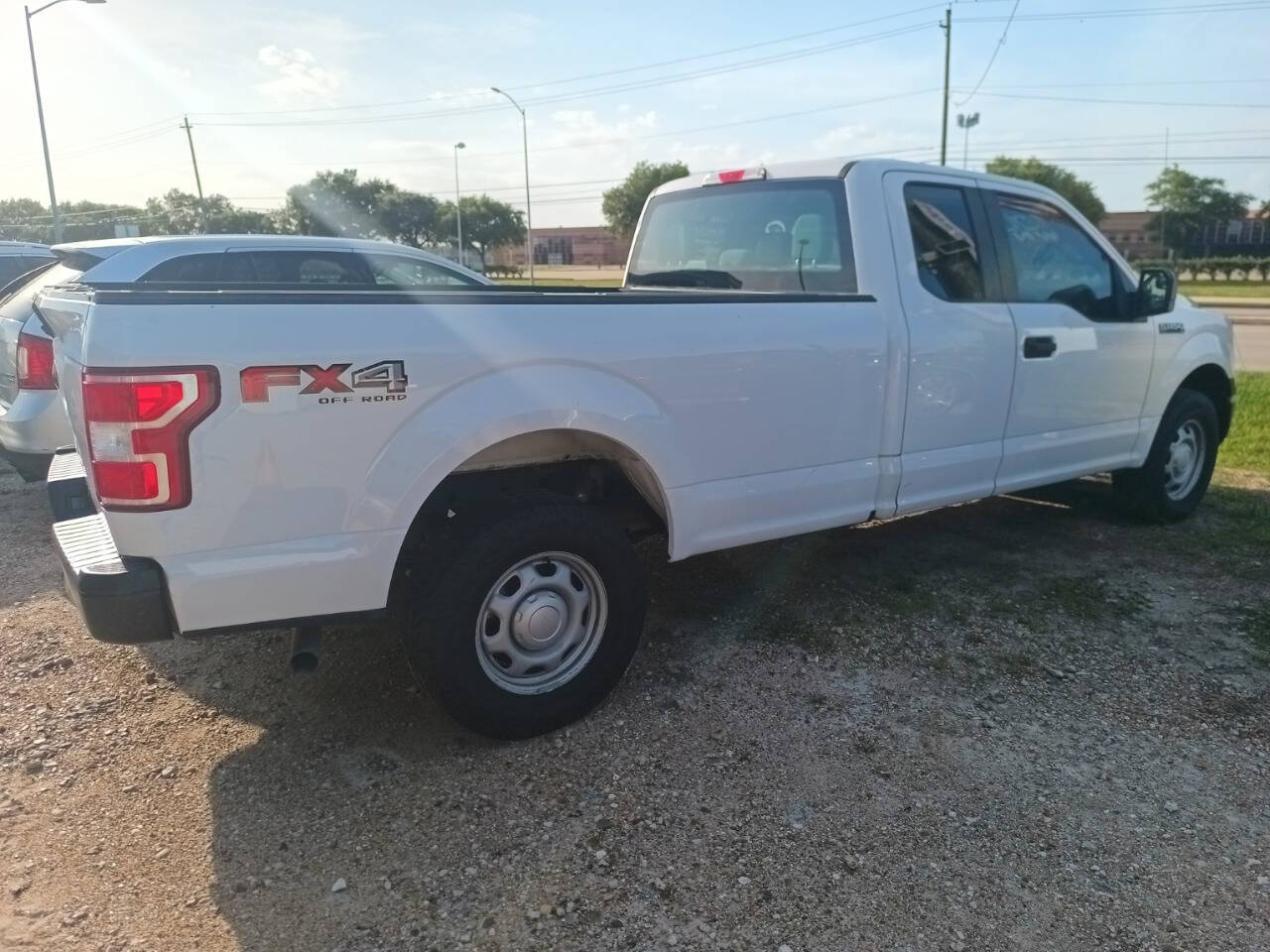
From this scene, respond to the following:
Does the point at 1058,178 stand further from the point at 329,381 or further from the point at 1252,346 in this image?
the point at 329,381

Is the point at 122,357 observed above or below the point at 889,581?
above

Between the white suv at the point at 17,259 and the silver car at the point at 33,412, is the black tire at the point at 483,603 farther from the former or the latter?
the white suv at the point at 17,259

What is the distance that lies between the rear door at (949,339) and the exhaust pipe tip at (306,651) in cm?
253

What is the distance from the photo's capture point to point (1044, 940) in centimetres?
233

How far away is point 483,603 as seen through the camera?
118 inches

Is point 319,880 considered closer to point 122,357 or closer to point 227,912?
point 227,912

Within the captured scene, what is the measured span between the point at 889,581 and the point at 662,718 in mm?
1829

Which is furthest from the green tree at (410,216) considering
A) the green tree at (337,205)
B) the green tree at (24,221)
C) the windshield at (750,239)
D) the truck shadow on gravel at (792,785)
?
the truck shadow on gravel at (792,785)

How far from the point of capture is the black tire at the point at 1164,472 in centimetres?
555

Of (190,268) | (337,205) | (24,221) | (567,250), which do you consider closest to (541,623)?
(190,268)

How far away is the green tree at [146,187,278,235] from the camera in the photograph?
5228 centimetres

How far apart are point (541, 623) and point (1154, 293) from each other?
4004 mm

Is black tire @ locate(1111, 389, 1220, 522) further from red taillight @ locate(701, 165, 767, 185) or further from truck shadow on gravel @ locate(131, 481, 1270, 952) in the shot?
red taillight @ locate(701, 165, 767, 185)

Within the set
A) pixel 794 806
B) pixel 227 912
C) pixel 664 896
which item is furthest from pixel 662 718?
pixel 227 912
